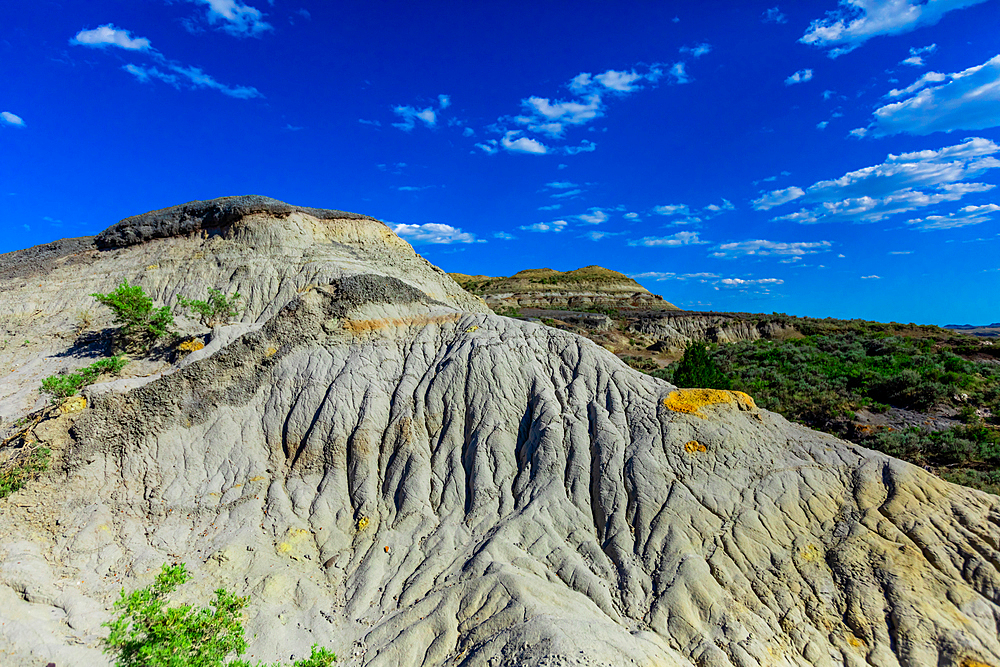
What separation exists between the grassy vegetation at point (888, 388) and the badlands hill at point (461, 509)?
1052cm

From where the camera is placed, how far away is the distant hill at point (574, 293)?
82.4 m

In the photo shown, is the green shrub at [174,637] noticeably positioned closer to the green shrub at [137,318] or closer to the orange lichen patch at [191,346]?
the orange lichen patch at [191,346]

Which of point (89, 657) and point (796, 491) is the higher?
point (796, 491)

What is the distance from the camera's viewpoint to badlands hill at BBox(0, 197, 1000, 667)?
32.2 feet

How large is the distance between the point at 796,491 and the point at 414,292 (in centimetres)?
1453

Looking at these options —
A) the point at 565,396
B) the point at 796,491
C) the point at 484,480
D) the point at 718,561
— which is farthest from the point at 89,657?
the point at 796,491

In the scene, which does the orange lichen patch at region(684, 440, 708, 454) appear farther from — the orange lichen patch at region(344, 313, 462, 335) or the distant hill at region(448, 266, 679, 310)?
the distant hill at region(448, 266, 679, 310)

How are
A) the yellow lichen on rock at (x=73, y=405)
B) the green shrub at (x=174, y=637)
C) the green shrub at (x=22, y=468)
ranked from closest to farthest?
the green shrub at (x=174, y=637), the green shrub at (x=22, y=468), the yellow lichen on rock at (x=73, y=405)

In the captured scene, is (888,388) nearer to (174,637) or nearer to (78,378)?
(174,637)

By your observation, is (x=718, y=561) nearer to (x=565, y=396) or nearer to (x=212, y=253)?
(x=565, y=396)

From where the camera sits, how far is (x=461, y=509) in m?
13.3

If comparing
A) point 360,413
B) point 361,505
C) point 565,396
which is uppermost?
point 565,396

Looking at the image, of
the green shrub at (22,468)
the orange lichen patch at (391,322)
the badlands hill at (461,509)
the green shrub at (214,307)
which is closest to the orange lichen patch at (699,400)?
the badlands hill at (461,509)

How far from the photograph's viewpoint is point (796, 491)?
12.0m
